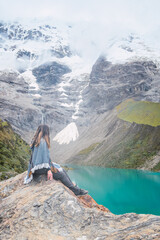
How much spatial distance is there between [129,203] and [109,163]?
5952 centimetres

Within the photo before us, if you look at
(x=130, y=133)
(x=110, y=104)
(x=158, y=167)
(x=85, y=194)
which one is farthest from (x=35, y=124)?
(x=85, y=194)

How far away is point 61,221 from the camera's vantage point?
5.28m

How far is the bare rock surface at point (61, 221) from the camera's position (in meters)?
4.71

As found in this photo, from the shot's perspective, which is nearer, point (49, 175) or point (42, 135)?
point (49, 175)

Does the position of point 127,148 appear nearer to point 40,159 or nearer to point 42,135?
point 42,135

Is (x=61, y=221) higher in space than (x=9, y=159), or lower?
higher

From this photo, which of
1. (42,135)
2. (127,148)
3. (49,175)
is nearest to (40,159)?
(49,175)

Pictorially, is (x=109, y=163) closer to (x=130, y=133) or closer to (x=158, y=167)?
(x=130, y=133)

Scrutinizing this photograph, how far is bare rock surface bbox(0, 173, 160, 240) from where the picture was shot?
471 centimetres

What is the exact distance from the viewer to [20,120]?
191500mm

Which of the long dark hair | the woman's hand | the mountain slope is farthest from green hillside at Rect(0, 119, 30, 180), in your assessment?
the mountain slope

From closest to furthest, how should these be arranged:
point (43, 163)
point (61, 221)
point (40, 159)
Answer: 1. point (61, 221)
2. point (43, 163)
3. point (40, 159)

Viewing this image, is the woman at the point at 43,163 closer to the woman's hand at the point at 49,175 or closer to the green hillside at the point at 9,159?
the woman's hand at the point at 49,175

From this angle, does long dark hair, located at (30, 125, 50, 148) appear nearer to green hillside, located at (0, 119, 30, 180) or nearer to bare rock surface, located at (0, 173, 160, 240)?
bare rock surface, located at (0, 173, 160, 240)
